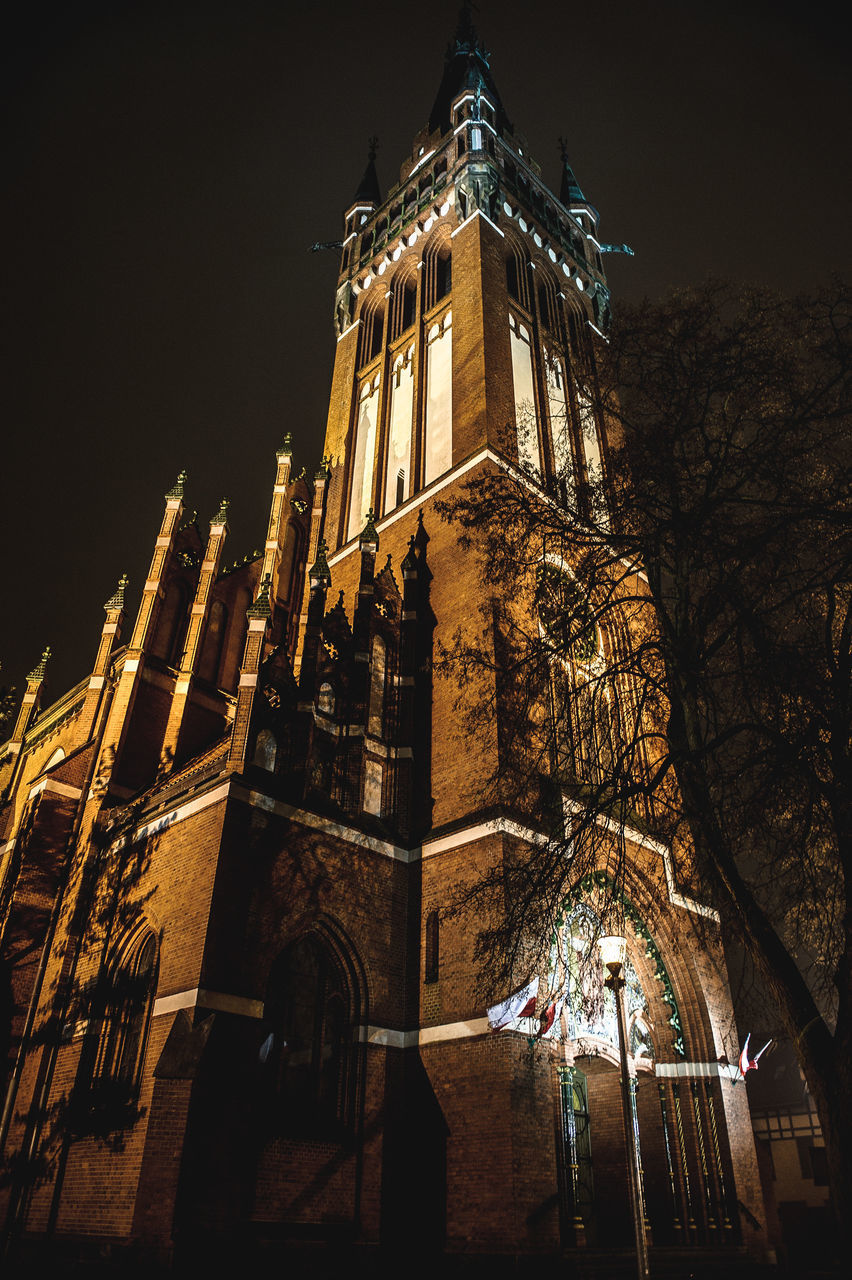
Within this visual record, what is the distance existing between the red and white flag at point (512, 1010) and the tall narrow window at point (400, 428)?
12848 mm

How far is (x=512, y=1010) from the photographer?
1295 cm

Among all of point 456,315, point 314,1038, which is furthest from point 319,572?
point 456,315

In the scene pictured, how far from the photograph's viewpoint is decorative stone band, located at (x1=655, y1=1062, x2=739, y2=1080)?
1612 centimetres

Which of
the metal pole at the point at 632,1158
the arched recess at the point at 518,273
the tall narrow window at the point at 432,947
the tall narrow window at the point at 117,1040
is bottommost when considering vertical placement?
the metal pole at the point at 632,1158

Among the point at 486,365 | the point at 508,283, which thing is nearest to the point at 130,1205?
the point at 486,365

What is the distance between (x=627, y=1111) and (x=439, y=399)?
17755 mm

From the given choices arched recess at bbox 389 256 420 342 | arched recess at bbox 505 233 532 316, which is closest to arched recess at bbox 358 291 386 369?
arched recess at bbox 389 256 420 342

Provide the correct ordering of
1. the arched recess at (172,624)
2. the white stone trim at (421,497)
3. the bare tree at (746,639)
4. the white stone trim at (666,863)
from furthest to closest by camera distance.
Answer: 1. the arched recess at (172,624)
2. the white stone trim at (421,497)
3. the white stone trim at (666,863)
4. the bare tree at (746,639)

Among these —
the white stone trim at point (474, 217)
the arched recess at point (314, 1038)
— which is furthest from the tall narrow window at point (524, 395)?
the arched recess at point (314, 1038)

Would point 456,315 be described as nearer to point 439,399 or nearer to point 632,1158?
point 439,399

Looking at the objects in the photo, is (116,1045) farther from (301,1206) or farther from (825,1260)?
(825,1260)

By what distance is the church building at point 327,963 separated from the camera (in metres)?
12.0

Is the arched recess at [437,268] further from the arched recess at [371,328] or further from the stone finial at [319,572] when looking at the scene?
the stone finial at [319,572]

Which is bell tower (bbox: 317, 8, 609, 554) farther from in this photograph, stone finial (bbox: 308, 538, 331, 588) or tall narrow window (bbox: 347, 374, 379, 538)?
stone finial (bbox: 308, 538, 331, 588)
